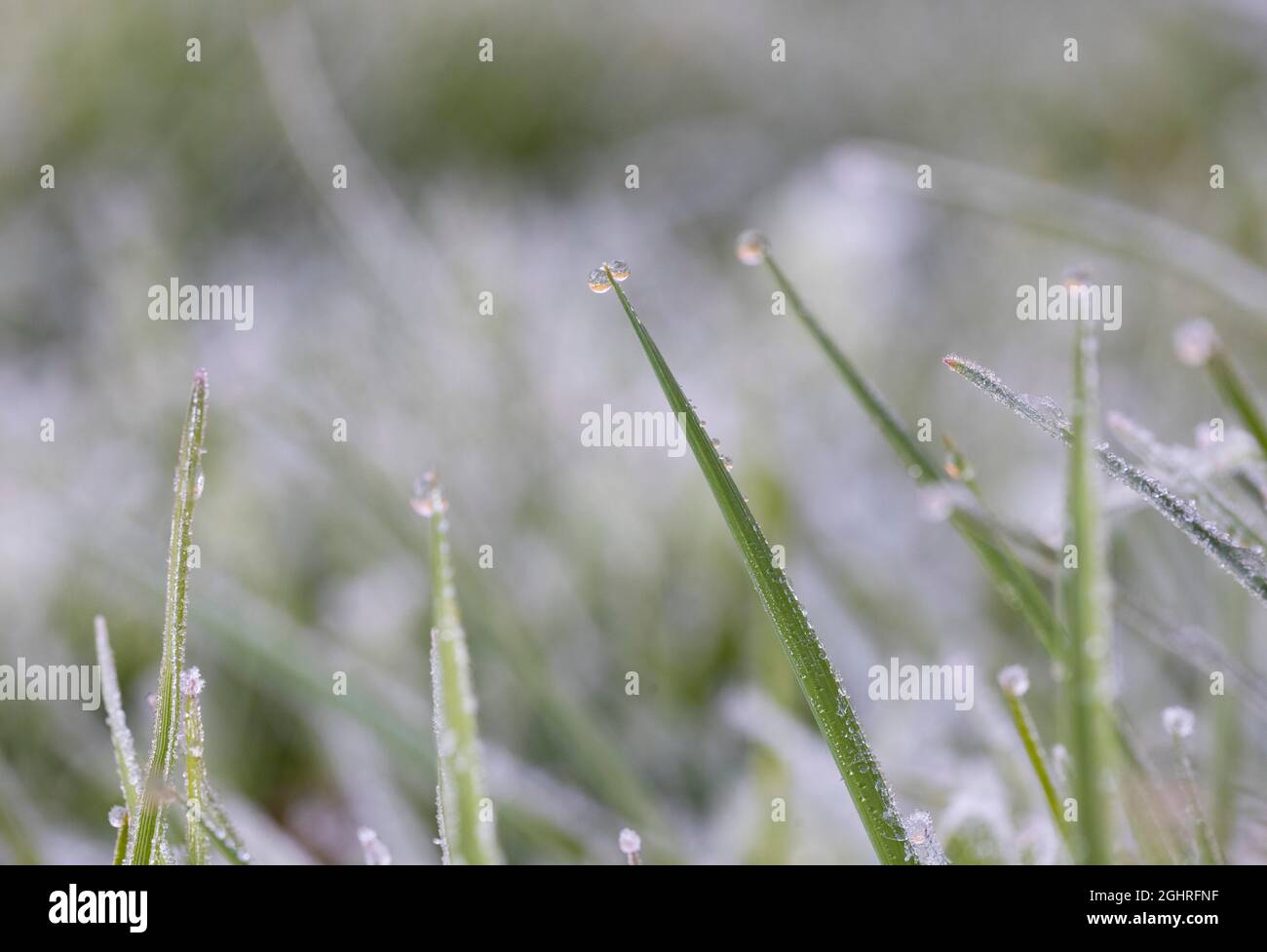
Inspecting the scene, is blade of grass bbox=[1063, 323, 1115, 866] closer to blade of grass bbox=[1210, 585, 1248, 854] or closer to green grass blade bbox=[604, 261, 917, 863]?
green grass blade bbox=[604, 261, 917, 863]

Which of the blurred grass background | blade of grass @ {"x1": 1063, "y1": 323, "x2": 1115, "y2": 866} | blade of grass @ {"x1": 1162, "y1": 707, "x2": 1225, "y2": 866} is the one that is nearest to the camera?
blade of grass @ {"x1": 1063, "y1": 323, "x2": 1115, "y2": 866}

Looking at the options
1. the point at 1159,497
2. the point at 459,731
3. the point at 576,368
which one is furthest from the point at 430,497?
the point at 576,368

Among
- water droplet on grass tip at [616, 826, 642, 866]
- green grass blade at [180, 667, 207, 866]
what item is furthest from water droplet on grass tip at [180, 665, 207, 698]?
water droplet on grass tip at [616, 826, 642, 866]

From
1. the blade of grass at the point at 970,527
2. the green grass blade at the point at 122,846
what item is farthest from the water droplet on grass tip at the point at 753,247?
the green grass blade at the point at 122,846

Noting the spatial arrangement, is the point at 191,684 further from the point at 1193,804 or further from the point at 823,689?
the point at 1193,804
